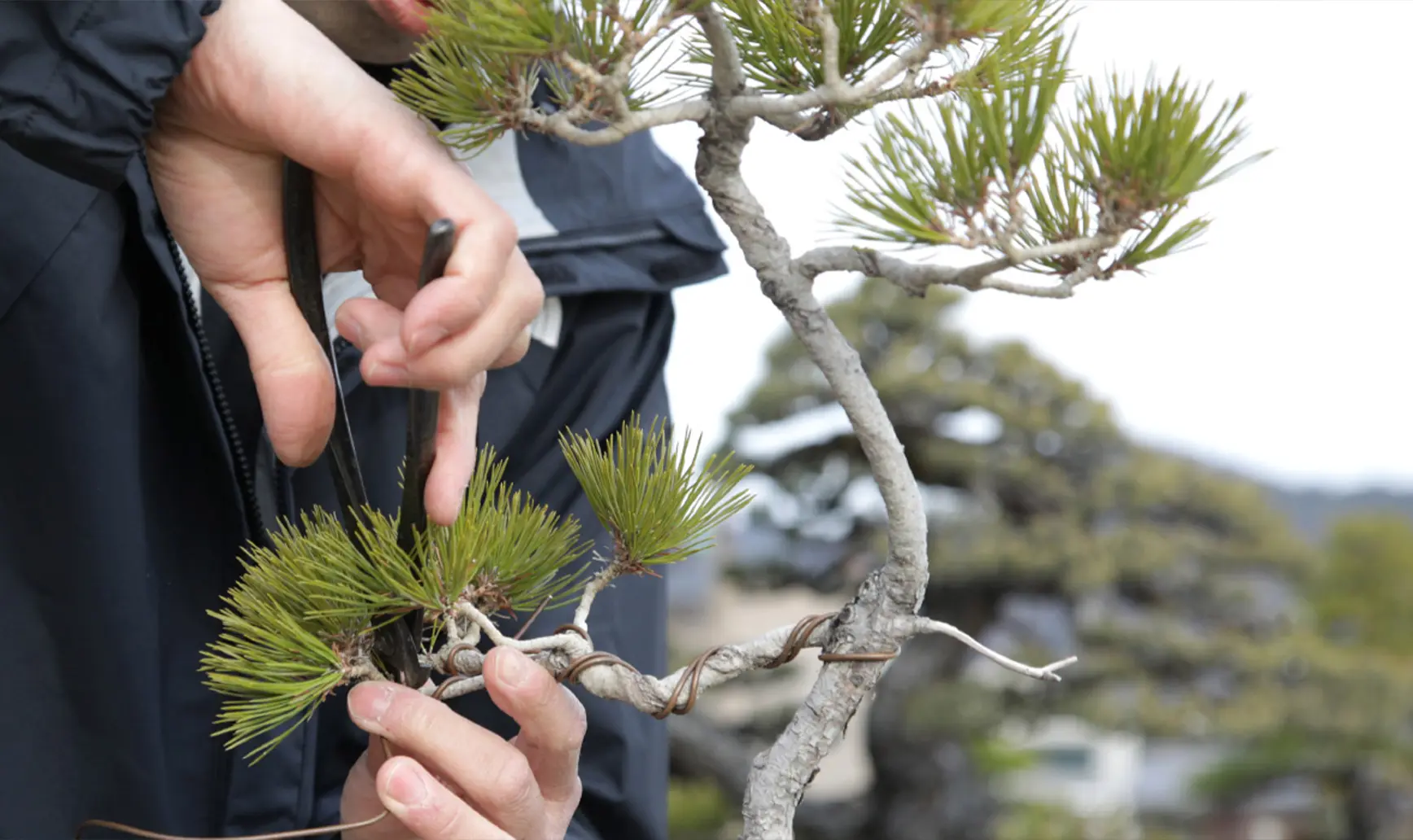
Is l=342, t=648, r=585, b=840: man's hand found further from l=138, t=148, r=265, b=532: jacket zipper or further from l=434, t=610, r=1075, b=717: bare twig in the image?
l=138, t=148, r=265, b=532: jacket zipper

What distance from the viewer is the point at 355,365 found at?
2.29 ft

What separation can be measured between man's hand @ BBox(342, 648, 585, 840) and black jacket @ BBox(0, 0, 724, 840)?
6.7 inches

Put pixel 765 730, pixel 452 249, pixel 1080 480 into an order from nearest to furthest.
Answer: pixel 452 249
pixel 1080 480
pixel 765 730

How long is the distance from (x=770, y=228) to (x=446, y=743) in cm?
24

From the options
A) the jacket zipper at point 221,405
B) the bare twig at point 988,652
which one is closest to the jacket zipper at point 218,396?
the jacket zipper at point 221,405

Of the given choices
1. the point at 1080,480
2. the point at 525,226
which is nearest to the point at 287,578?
the point at 525,226

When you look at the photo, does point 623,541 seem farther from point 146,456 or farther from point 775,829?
point 146,456

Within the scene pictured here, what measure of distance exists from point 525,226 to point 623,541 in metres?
0.33

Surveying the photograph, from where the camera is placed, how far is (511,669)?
0.45m

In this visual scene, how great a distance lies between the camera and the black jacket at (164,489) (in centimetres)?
64

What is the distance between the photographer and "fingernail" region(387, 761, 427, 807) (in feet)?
1.46

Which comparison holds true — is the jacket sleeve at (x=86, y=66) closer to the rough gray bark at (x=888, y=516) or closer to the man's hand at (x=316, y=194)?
the man's hand at (x=316, y=194)

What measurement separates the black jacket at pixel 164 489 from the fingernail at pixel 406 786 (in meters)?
0.21

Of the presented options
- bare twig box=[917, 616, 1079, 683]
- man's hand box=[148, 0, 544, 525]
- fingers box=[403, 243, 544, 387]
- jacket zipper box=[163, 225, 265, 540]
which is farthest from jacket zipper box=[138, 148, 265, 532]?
bare twig box=[917, 616, 1079, 683]
